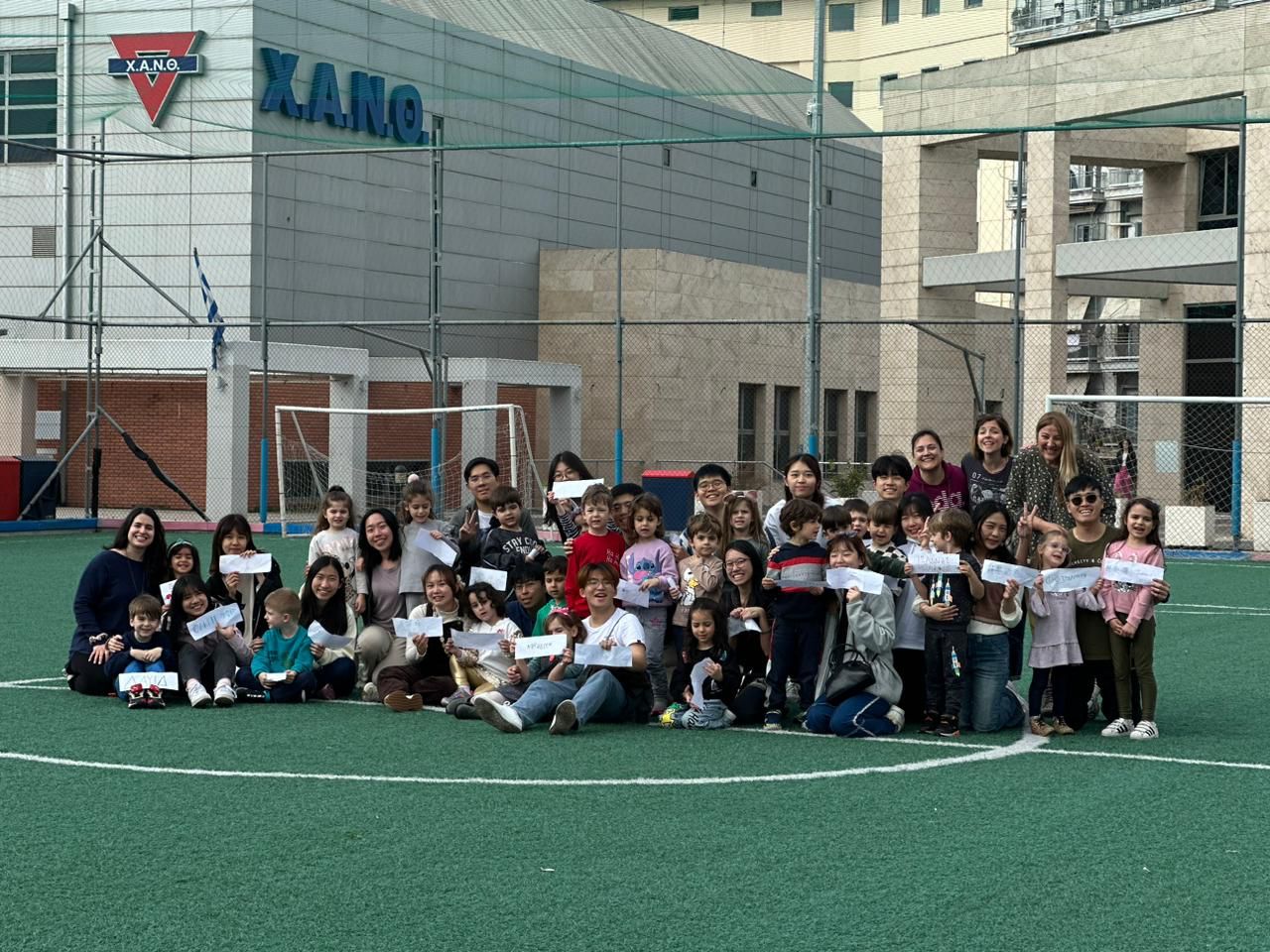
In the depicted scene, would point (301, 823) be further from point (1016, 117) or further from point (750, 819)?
point (1016, 117)

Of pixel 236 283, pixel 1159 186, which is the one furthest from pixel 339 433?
pixel 1159 186

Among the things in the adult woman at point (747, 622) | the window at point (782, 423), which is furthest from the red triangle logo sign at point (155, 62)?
the adult woman at point (747, 622)

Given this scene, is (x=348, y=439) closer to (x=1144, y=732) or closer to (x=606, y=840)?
(x=1144, y=732)

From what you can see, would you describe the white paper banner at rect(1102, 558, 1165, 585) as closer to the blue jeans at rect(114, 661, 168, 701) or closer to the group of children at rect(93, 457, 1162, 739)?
the group of children at rect(93, 457, 1162, 739)

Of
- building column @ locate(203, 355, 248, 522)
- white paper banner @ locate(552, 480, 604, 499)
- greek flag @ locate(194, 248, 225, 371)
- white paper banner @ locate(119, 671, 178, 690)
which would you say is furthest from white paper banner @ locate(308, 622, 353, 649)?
building column @ locate(203, 355, 248, 522)

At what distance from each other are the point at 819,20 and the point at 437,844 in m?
16.1

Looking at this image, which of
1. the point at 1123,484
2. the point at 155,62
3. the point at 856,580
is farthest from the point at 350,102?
the point at 856,580

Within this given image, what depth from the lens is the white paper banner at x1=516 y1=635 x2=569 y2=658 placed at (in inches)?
356

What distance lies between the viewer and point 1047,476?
374 inches

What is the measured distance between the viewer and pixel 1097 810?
276 inches

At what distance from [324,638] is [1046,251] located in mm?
22370

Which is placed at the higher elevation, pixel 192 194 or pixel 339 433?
pixel 192 194

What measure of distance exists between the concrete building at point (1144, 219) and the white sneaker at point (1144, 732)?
13018mm

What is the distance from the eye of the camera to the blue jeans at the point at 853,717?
8797 mm
